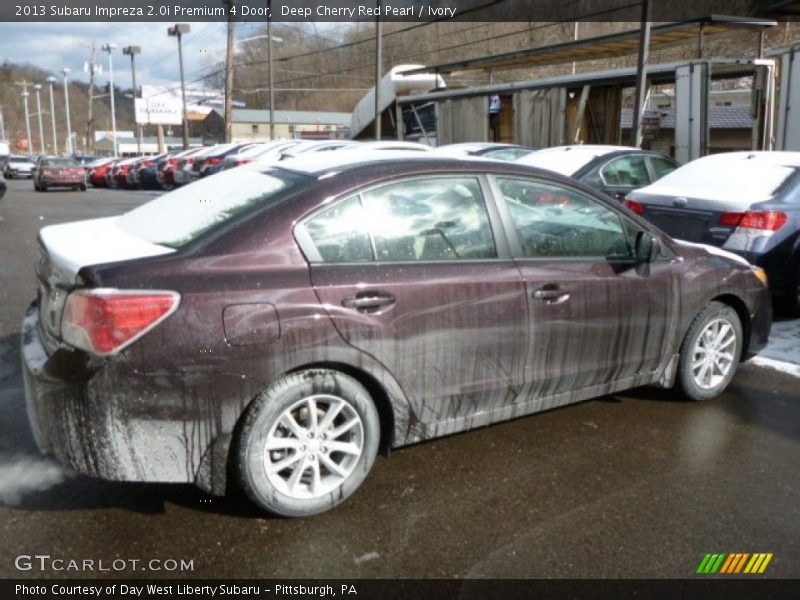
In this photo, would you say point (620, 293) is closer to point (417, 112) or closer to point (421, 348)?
point (421, 348)

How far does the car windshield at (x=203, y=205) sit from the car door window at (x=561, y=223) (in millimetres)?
1142

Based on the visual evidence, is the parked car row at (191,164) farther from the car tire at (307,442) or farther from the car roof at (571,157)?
the car tire at (307,442)

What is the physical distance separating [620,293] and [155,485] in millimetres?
2580

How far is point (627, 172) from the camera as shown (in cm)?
1020

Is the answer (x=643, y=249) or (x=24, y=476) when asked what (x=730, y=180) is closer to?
(x=643, y=249)

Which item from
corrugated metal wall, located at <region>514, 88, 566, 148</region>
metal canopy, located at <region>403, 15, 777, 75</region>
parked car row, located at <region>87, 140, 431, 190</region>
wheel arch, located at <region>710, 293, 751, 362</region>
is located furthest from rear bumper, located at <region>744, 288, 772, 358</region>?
corrugated metal wall, located at <region>514, 88, 566, 148</region>

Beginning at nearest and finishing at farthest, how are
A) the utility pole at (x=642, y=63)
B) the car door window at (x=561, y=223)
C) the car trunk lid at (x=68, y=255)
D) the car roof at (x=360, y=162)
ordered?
1. the car trunk lid at (x=68, y=255)
2. the car roof at (x=360, y=162)
3. the car door window at (x=561, y=223)
4. the utility pole at (x=642, y=63)

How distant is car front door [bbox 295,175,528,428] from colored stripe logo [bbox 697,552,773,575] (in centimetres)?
119

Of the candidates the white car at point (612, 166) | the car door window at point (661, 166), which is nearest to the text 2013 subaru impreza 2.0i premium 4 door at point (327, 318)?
the white car at point (612, 166)

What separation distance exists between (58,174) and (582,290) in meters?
30.3

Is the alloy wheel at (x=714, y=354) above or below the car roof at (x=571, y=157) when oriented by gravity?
below

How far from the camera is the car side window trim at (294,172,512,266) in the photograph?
330 centimetres

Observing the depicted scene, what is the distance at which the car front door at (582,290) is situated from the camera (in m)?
3.85

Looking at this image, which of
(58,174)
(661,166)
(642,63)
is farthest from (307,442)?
(58,174)
